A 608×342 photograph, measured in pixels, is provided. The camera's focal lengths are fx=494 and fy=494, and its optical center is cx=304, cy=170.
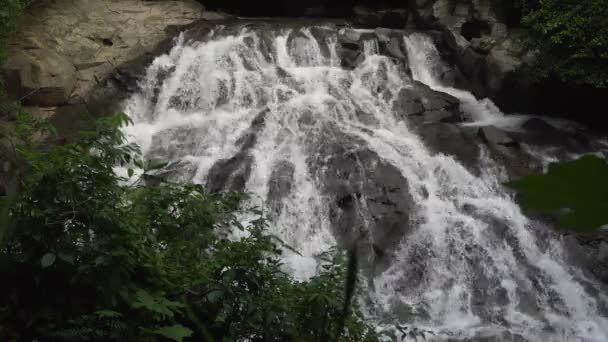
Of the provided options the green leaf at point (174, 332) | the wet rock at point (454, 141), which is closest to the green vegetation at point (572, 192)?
the green leaf at point (174, 332)

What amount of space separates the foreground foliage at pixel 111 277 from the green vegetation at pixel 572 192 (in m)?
2.00

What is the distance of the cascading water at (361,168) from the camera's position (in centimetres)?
673

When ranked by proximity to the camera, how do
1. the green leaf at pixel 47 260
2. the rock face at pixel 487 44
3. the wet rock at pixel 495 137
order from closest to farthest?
the green leaf at pixel 47 260
the wet rock at pixel 495 137
the rock face at pixel 487 44

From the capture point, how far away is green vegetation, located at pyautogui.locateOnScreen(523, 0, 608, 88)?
9117 millimetres

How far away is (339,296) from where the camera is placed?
3.10 m

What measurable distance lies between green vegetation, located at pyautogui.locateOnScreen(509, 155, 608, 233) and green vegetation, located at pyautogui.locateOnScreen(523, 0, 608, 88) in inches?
392

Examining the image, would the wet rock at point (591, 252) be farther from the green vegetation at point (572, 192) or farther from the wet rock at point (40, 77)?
the wet rock at point (40, 77)

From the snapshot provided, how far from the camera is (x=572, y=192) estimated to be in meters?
0.52

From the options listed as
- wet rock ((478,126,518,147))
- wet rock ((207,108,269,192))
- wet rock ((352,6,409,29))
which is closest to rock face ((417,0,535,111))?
wet rock ((352,6,409,29))

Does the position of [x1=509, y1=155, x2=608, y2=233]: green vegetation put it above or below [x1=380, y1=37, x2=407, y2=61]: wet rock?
below

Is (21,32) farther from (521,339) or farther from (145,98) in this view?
(521,339)

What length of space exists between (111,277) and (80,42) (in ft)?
35.4

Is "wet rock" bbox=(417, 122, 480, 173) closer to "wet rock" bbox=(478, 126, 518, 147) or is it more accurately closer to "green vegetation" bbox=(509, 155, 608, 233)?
"wet rock" bbox=(478, 126, 518, 147)

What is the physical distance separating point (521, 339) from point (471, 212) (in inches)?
94.8
